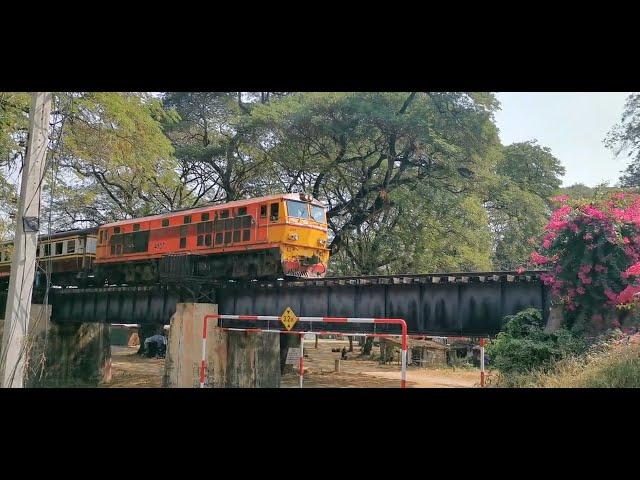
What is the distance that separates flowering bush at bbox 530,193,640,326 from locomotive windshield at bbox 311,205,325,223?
8.94 m

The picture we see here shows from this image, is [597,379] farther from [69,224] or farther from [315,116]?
[69,224]

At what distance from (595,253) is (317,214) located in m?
10.1

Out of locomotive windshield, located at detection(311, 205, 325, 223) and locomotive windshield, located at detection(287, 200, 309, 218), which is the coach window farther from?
locomotive windshield, located at detection(311, 205, 325, 223)

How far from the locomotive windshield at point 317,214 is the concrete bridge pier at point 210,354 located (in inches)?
192

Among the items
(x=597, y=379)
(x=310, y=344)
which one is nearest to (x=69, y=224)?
(x=310, y=344)

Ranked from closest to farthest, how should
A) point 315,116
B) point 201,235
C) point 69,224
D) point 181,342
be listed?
point 181,342 → point 201,235 → point 315,116 → point 69,224

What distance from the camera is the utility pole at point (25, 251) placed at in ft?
24.4

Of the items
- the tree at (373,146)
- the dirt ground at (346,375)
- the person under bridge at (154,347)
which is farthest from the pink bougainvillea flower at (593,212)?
the person under bridge at (154,347)

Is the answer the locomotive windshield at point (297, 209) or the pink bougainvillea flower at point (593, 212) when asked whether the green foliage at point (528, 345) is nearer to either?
the pink bougainvillea flower at point (593, 212)

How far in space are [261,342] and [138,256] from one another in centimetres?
761

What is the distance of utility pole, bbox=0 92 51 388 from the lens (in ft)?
24.4

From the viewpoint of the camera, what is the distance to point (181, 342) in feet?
53.5

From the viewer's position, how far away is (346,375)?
24.9 metres

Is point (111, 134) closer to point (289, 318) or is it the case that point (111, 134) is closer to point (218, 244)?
point (218, 244)
